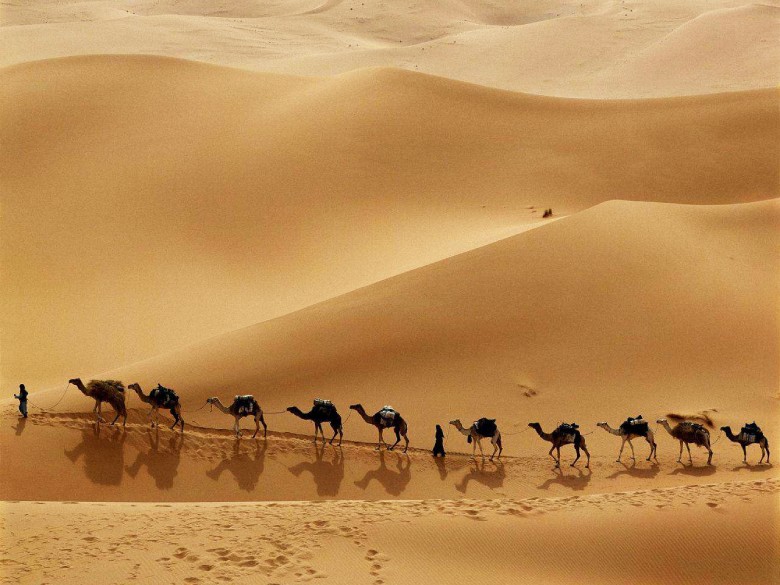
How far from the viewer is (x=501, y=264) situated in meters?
18.2

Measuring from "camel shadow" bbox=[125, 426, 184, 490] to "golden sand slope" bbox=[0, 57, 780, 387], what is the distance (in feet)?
15.4

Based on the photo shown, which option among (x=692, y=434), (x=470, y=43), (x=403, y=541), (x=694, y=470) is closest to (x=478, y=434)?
(x=403, y=541)

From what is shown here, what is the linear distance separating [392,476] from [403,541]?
2.55 m

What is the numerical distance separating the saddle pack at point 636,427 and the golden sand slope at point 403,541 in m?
1.60

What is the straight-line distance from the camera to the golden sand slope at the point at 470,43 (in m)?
48.5

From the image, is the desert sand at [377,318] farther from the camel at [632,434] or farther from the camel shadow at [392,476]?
the camel at [632,434]

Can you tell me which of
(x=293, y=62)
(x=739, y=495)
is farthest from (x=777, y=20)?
(x=739, y=495)

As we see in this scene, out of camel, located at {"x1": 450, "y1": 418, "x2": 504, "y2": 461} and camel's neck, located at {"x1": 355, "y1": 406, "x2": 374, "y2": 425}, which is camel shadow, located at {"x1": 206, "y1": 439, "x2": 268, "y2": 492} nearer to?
camel's neck, located at {"x1": 355, "y1": 406, "x2": 374, "y2": 425}

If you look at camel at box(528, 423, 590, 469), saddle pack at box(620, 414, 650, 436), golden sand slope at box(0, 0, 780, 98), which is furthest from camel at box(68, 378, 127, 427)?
golden sand slope at box(0, 0, 780, 98)

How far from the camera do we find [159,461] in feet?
42.8

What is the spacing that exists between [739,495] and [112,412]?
9.34 meters

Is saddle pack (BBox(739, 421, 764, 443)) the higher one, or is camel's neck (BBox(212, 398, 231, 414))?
camel's neck (BBox(212, 398, 231, 414))

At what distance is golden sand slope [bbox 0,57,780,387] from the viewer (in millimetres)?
20203

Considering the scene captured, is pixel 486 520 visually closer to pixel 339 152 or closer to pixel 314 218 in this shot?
pixel 314 218
